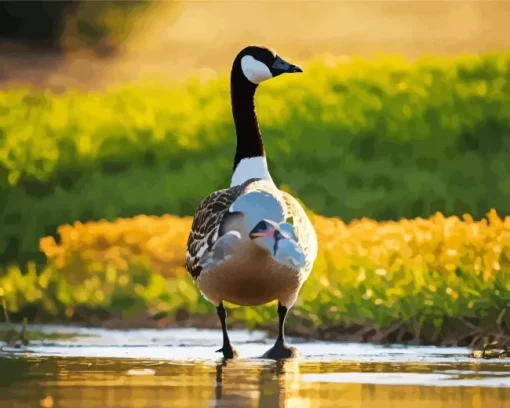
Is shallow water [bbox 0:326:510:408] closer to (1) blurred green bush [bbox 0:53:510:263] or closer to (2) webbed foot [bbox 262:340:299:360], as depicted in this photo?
(2) webbed foot [bbox 262:340:299:360]

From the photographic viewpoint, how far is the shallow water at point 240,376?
9922 millimetres

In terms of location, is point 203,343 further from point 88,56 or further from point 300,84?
point 88,56

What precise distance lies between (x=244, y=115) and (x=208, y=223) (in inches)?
74.3

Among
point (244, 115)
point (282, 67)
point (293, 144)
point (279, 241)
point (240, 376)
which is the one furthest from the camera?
point (293, 144)

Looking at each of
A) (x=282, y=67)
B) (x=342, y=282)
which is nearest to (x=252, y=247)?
(x=282, y=67)

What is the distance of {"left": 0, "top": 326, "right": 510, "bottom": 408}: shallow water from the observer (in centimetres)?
992

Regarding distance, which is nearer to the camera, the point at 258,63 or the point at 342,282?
the point at 258,63

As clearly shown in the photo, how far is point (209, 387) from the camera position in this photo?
10680mm

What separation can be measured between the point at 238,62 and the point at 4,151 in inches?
334

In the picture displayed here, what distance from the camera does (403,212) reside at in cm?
2311

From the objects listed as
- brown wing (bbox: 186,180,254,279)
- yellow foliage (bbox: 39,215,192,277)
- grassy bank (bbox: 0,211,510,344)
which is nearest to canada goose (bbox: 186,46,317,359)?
brown wing (bbox: 186,180,254,279)

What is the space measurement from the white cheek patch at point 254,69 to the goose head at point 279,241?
98.1 inches

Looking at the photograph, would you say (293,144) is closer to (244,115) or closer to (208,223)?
(244,115)

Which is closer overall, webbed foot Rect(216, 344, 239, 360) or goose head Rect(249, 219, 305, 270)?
goose head Rect(249, 219, 305, 270)
